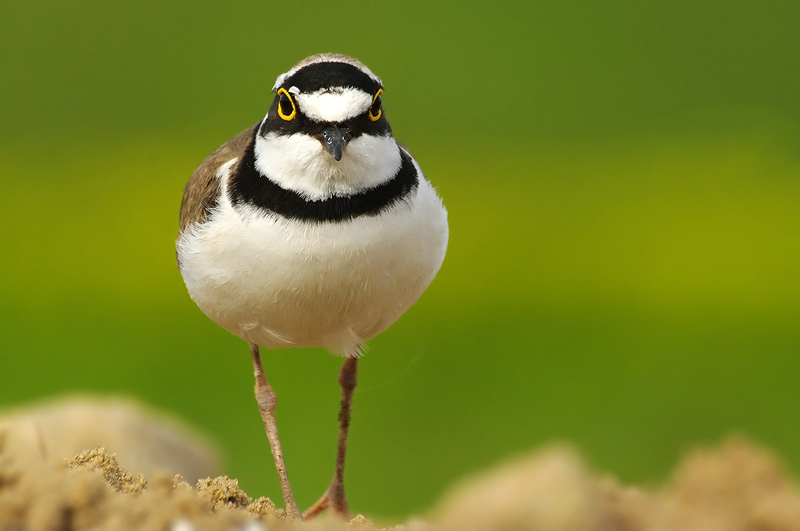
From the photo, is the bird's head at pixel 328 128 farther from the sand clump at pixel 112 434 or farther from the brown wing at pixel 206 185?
the sand clump at pixel 112 434

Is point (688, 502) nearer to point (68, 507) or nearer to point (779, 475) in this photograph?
point (779, 475)

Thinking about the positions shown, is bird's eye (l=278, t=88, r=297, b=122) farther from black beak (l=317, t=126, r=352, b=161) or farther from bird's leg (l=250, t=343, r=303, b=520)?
bird's leg (l=250, t=343, r=303, b=520)

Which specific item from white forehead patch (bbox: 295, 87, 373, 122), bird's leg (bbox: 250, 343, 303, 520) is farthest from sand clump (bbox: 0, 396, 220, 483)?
white forehead patch (bbox: 295, 87, 373, 122)

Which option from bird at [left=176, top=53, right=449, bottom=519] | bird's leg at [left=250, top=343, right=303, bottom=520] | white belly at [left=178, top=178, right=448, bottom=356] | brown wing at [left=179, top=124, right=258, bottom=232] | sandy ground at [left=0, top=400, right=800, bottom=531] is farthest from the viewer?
bird's leg at [left=250, top=343, right=303, bottom=520]

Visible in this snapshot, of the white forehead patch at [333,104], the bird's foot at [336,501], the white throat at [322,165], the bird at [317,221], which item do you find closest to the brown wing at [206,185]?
the bird at [317,221]

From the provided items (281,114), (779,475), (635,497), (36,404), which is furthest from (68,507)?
(36,404)

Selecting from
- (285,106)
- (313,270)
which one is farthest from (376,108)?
(313,270)
